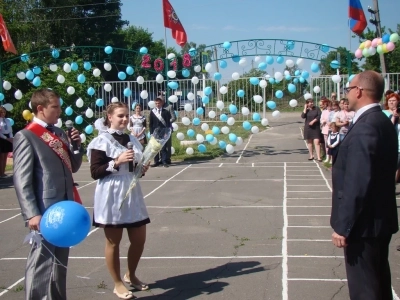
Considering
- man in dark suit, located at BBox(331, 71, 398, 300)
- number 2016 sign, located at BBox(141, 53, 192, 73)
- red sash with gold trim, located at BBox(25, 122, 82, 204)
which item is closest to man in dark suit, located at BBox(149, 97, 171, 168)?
number 2016 sign, located at BBox(141, 53, 192, 73)

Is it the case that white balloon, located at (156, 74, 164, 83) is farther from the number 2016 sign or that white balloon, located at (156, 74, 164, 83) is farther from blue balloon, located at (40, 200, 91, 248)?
blue balloon, located at (40, 200, 91, 248)

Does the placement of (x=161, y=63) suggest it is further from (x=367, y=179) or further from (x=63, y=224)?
(x=367, y=179)

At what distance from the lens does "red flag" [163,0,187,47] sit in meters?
15.7

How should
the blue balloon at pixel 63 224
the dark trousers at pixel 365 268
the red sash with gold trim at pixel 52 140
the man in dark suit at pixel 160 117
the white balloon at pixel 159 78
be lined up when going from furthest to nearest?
the white balloon at pixel 159 78 → the man in dark suit at pixel 160 117 → the red sash with gold trim at pixel 52 140 → the blue balloon at pixel 63 224 → the dark trousers at pixel 365 268

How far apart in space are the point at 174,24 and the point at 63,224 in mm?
13019

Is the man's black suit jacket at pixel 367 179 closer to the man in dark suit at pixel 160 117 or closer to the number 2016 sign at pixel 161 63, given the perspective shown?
the man in dark suit at pixel 160 117

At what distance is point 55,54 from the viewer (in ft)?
54.2

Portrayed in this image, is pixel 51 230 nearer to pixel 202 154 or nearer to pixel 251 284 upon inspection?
pixel 251 284

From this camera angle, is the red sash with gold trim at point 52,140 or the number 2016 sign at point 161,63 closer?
the red sash with gold trim at point 52,140

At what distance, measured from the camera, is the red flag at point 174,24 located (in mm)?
15664

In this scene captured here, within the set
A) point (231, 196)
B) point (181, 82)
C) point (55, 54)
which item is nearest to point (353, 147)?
point (231, 196)

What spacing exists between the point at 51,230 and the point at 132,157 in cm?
107

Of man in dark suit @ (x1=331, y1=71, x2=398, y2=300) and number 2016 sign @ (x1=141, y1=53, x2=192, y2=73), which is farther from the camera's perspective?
number 2016 sign @ (x1=141, y1=53, x2=192, y2=73)

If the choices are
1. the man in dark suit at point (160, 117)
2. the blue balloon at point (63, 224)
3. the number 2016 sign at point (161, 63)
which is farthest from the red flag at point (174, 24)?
the blue balloon at point (63, 224)
